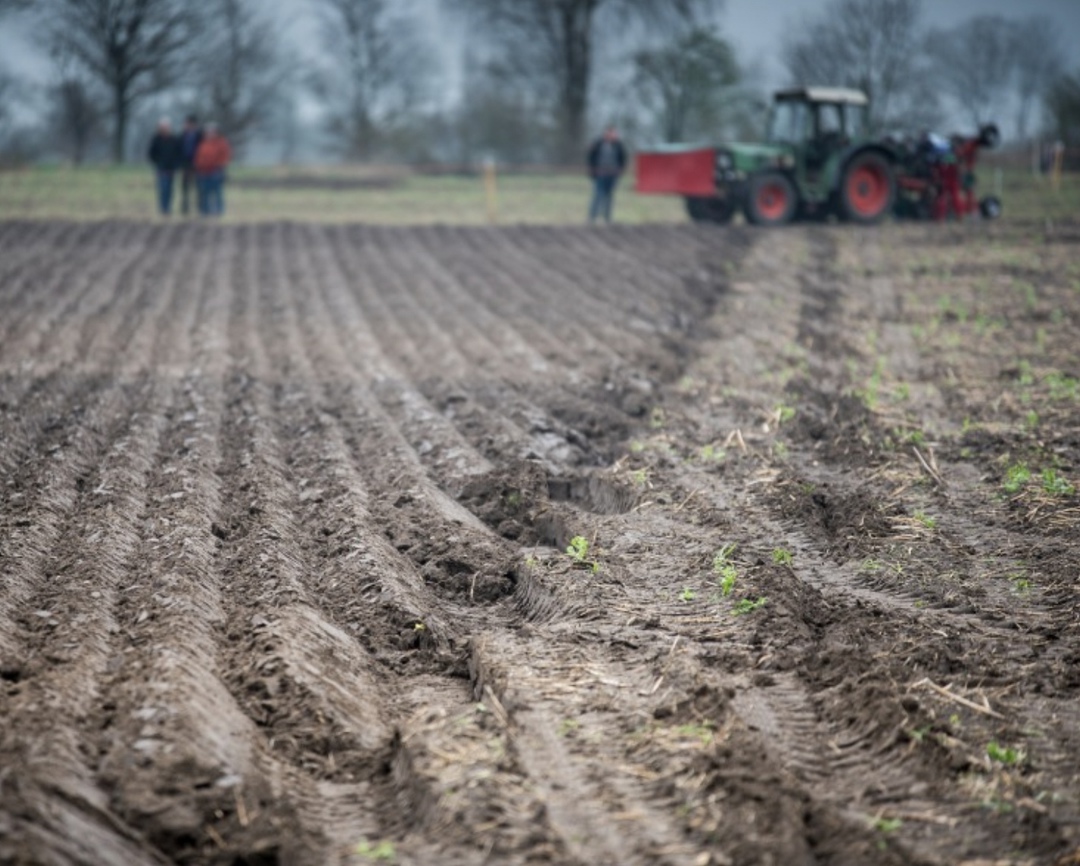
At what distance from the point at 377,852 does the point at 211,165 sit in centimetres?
1997

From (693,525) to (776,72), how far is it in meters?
47.7

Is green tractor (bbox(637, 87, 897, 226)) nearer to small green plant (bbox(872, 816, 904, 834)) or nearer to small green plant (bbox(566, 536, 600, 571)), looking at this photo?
small green plant (bbox(566, 536, 600, 571))

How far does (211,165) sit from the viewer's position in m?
21.9

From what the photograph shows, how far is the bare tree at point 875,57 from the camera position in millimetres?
43812

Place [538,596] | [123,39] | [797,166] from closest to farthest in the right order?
[538,596]
[797,166]
[123,39]

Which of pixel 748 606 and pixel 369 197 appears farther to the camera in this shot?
pixel 369 197

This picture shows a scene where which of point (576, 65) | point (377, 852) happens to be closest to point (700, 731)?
point (377, 852)

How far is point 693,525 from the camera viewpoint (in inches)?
263

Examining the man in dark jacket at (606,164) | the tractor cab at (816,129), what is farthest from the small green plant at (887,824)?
the man in dark jacket at (606,164)

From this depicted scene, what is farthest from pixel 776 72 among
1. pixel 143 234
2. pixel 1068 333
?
pixel 1068 333

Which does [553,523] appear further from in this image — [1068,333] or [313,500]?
[1068,333]

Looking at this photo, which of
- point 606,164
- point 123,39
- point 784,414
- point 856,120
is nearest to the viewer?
point 784,414

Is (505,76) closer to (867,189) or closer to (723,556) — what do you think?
(867,189)

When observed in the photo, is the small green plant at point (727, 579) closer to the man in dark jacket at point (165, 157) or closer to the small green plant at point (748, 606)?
the small green plant at point (748, 606)
